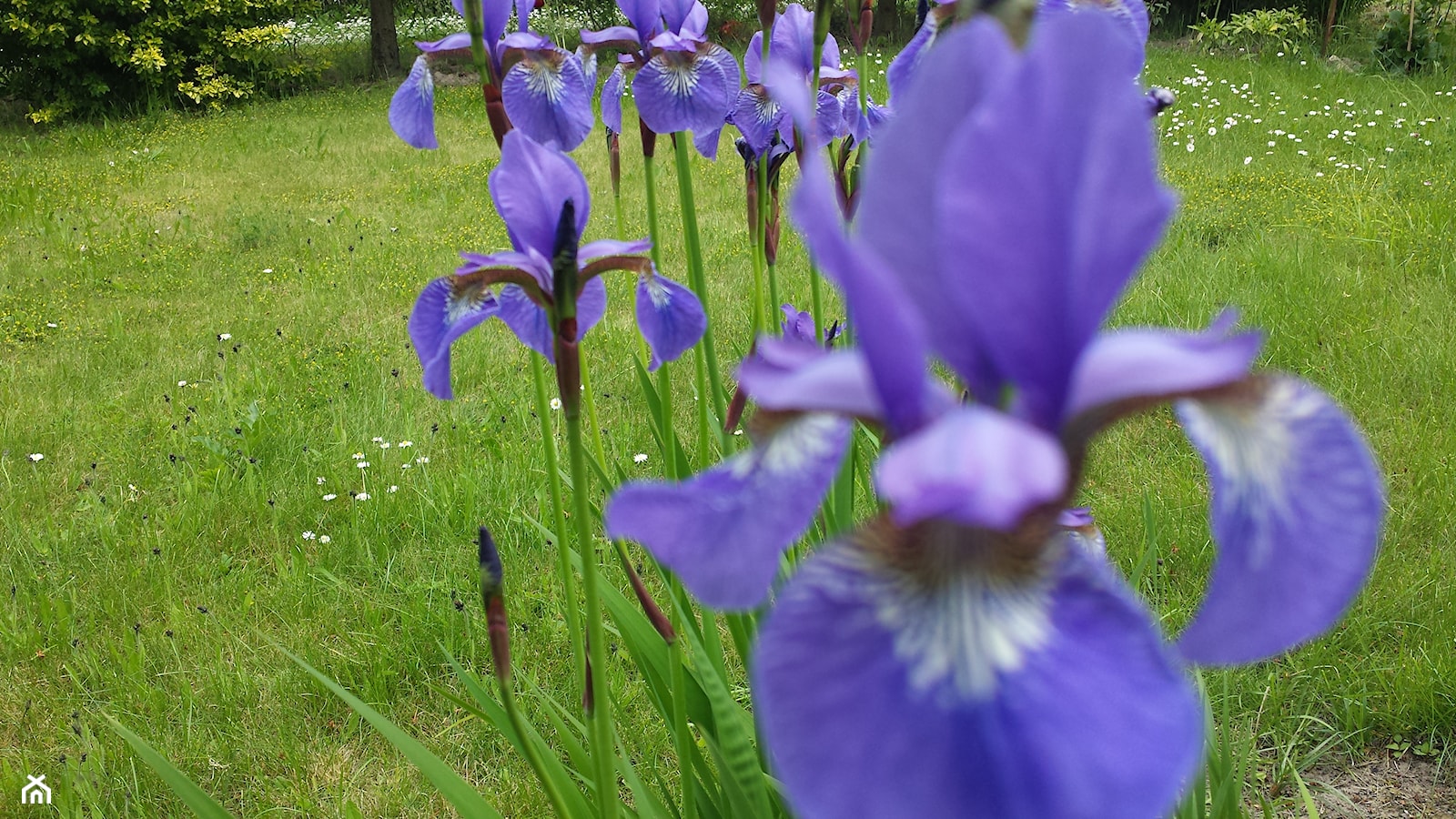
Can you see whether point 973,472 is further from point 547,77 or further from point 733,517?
point 547,77

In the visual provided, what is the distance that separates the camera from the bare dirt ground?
6.11ft

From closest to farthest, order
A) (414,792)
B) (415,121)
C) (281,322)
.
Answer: (415,121) → (414,792) → (281,322)

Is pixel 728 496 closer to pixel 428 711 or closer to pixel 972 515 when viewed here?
pixel 972 515

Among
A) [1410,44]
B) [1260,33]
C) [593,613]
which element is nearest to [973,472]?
[593,613]

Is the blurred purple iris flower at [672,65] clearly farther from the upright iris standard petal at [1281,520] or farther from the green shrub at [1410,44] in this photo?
the green shrub at [1410,44]

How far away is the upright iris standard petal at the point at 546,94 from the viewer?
54.4 inches

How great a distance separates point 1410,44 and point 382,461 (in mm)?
7789

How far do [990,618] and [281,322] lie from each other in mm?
4595

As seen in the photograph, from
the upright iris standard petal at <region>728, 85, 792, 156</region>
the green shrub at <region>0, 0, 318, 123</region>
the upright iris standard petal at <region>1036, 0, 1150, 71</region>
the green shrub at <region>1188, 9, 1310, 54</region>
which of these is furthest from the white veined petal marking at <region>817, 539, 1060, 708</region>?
the green shrub at <region>0, 0, 318, 123</region>

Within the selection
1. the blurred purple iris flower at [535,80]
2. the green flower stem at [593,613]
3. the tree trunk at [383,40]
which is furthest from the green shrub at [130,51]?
the green flower stem at [593,613]

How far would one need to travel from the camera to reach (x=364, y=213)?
610 centimetres

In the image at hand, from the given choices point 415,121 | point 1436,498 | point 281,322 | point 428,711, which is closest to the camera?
point 415,121

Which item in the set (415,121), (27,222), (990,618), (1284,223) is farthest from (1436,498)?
(27,222)

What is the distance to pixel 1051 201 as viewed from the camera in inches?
16.8
